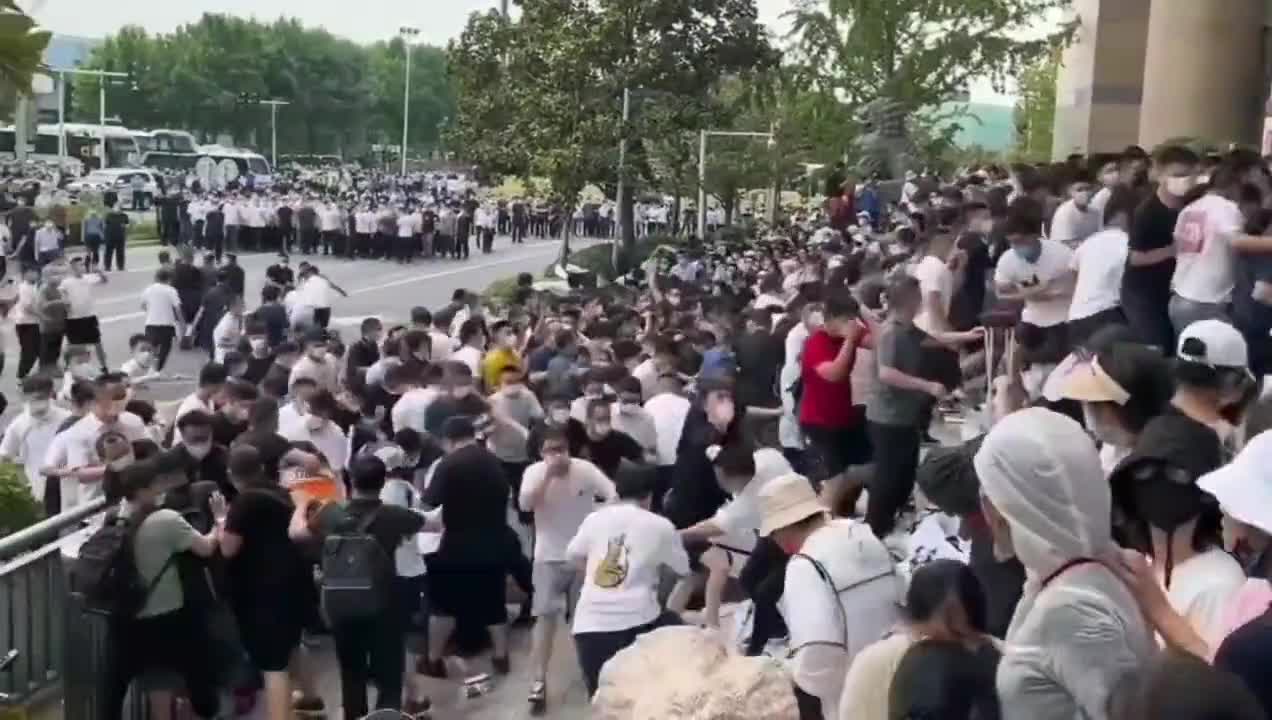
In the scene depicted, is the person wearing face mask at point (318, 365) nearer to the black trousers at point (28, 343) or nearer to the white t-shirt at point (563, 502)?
the white t-shirt at point (563, 502)

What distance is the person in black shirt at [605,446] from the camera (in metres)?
10.1

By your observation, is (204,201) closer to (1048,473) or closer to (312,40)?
(1048,473)

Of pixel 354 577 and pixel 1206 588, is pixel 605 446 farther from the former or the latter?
pixel 1206 588

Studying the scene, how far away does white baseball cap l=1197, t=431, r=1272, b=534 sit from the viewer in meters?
4.09

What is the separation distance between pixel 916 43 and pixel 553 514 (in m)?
29.5

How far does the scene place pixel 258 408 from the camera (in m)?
9.79

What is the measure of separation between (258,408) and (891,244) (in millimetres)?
10219

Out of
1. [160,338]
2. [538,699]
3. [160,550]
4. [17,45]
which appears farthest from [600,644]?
[160,338]

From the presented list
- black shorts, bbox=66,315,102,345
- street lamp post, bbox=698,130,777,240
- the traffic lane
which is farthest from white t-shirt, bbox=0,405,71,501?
street lamp post, bbox=698,130,777,240

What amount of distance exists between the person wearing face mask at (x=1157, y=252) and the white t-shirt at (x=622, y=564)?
3240 mm

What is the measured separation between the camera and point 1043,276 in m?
10.2

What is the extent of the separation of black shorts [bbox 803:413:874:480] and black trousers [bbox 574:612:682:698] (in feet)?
9.61

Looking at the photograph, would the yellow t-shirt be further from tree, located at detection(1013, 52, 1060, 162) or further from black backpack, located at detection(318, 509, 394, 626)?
tree, located at detection(1013, 52, 1060, 162)

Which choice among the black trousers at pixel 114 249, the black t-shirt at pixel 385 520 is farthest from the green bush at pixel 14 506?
the black trousers at pixel 114 249
